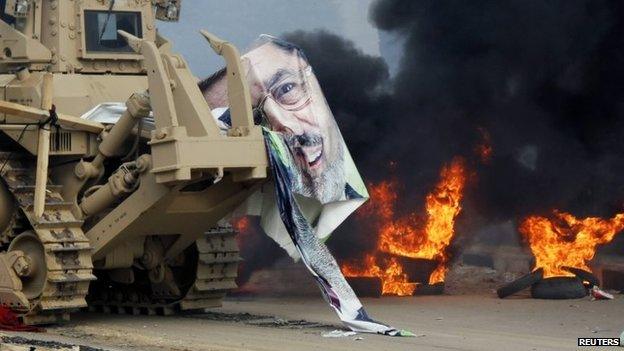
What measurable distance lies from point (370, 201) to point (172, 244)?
529 cm

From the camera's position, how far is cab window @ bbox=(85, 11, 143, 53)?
19078 millimetres

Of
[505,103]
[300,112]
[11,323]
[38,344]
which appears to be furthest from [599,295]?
[38,344]

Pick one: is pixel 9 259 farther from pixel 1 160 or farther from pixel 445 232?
pixel 445 232

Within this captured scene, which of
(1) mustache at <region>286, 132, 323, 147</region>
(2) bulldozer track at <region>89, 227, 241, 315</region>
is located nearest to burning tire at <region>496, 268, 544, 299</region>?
(2) bulldozer track at <region>89, 227, 241, 315</region>

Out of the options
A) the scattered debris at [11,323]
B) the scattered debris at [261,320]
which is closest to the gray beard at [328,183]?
the scattered debris at [261,320]

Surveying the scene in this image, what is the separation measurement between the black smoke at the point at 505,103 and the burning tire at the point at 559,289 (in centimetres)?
186

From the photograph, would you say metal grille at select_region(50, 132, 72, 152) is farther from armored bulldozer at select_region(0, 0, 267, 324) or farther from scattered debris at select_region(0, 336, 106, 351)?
scattered debris at select_region(0, 336, 106, 351)

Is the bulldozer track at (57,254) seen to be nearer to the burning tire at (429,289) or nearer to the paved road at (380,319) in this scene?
the paved road at (380,319)

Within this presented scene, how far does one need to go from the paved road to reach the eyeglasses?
8.05ft

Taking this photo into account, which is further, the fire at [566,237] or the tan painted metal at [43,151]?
the fire at [566,237]

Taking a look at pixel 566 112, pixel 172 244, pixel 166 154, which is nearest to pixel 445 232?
pixel 566 112

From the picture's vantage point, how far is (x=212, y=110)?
17766 millimetres

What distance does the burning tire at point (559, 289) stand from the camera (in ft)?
66.3

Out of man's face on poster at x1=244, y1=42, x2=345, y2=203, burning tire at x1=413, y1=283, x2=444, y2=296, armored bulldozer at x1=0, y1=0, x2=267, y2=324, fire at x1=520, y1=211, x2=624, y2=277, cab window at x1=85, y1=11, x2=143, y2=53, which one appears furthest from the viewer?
burning tire at x1=413, y1=283, x2=444, y2=296
